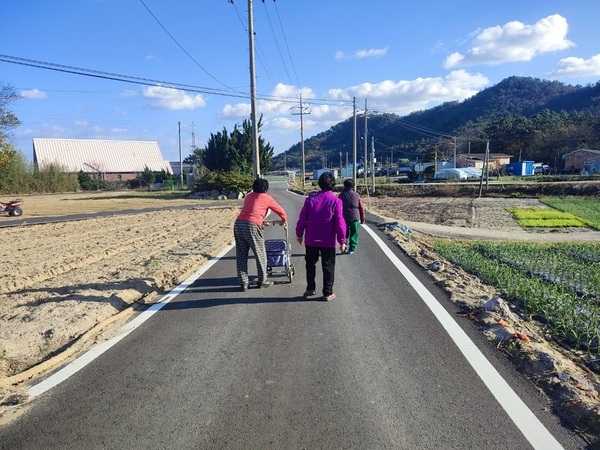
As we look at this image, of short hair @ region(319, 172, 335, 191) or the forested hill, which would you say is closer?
short hair @ region(319, 172, 335, 191)

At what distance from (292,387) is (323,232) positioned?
311cm

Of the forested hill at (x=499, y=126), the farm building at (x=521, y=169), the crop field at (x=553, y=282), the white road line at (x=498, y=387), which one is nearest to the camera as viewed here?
the white road line at (x=498, y=387)

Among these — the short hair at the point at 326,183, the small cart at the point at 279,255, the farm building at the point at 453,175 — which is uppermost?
the short hair at the point at 326,183

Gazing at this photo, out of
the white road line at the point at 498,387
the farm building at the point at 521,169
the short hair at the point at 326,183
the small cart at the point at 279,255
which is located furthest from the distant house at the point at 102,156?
the white road line at the point at 498,387

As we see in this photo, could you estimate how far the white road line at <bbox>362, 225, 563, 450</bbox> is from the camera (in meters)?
3.25

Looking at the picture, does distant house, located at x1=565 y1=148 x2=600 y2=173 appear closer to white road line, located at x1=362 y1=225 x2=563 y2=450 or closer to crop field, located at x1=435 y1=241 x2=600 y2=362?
crop field, located at x1=435 y1=241 x2=600 y2=362

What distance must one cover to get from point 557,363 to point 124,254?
407 inches

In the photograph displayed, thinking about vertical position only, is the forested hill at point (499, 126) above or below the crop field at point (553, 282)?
above

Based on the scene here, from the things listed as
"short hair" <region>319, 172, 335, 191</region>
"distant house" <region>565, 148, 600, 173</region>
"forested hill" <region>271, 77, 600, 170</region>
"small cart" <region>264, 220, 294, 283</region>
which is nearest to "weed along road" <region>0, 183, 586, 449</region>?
"small cart" <region>264, 220, 294, 283</region>

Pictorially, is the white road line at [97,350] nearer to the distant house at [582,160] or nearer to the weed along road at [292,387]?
the weed along road at [292,387]

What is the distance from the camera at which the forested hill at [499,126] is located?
3880 inches

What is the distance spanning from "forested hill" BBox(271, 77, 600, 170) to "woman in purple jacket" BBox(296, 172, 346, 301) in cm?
10209

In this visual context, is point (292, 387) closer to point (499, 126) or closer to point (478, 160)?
point (478, 160)

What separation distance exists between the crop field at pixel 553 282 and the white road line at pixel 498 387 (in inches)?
46.5
